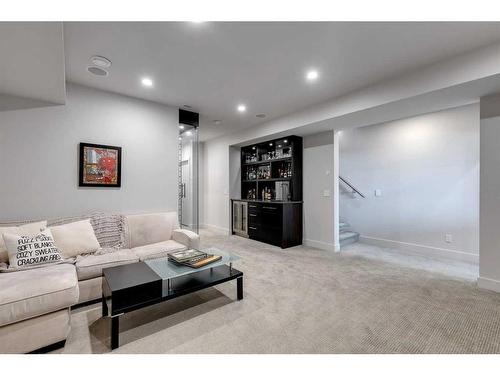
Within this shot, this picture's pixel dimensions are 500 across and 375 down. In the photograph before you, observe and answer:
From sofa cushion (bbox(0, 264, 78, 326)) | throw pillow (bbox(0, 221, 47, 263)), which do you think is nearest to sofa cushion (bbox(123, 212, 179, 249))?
throw pillow (bbox(0, 221, 47, 263))

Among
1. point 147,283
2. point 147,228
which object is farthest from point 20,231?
point 147,283

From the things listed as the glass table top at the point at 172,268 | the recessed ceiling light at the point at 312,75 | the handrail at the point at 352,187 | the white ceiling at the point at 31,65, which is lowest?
the glass table top at the point at 172,268

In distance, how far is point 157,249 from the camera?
2.94 metres

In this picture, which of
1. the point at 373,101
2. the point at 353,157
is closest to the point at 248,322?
the point at 373,101

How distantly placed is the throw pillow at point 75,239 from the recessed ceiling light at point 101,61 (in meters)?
1.86

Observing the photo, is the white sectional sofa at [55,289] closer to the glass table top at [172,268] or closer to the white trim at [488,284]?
the glass table top at [172,268]

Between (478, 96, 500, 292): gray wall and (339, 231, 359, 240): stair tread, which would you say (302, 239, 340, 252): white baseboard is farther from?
(478, 96, 500, 292): gray wall

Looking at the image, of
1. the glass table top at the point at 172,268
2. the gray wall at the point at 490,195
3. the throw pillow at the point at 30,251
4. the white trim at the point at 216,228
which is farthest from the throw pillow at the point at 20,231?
the gray wall at the point at 490,195

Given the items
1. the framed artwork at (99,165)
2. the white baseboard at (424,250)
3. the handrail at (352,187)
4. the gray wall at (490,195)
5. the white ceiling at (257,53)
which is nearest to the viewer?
the white ceiling at (257,53)

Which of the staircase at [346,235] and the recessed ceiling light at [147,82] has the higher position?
the recessed ceiling light at [147,82]

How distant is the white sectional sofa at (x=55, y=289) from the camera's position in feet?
5.13

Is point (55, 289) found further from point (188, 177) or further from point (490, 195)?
point (490, 195)
